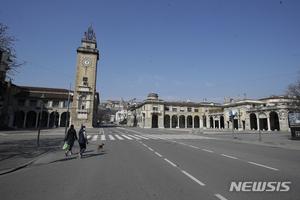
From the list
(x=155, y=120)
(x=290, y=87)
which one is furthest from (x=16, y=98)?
(x=290, y=87)

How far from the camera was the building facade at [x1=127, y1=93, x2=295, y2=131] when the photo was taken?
163 ft

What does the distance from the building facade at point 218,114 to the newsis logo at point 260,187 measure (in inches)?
1777

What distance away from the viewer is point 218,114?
65.2m

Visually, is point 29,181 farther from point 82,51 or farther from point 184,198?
point 82,51

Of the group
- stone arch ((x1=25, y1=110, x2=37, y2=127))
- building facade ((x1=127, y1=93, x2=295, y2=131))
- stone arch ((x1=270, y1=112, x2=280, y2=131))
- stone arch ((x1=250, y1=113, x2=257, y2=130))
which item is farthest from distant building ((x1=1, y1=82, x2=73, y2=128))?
stone arch ((x1=270, y1=112, x2=280, y2=131))

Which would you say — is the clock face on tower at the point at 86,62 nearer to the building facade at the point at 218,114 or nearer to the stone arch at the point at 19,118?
the stone arch at the point at 19,118

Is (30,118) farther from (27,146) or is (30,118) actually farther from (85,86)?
(27,146)

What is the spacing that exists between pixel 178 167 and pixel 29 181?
511 centimetres

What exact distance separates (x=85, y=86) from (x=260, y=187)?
5136 cm

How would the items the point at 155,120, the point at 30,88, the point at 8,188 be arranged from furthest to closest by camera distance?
the point at 155,120, the point at 30,88, the point at 8,188

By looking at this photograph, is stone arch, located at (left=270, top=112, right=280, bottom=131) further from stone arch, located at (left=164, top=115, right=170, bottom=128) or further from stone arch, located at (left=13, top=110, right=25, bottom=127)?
stone arch, located at (left=13, top=110, right=25, bottom=127)

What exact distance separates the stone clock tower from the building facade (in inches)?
938

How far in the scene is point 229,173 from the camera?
5.90 metres

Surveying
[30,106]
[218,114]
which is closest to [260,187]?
[30,106]
